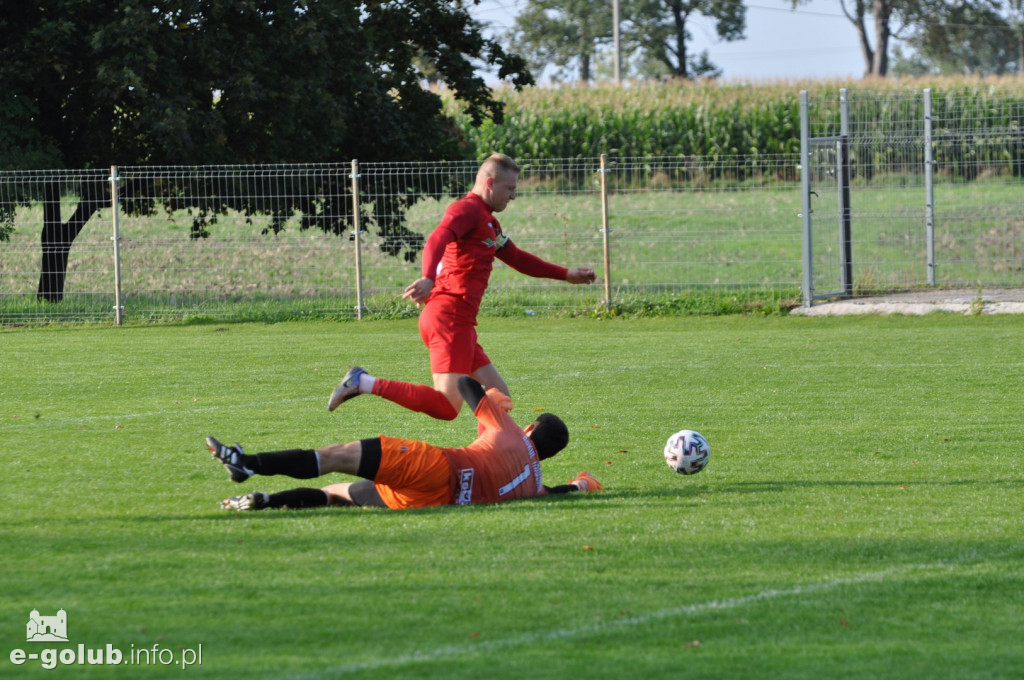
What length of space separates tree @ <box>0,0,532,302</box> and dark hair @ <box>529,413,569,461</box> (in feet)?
44.9

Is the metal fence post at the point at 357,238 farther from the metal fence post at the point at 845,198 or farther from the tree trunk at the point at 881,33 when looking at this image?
the tree trunk at the point at 881,33

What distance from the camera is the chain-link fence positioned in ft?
65.0

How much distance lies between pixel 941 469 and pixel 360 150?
17644 mm

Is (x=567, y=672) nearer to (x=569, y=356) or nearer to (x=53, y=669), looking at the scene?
(x=53, y=669)

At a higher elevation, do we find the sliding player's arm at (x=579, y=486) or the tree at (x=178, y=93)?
the tree at (x=178, y=93)

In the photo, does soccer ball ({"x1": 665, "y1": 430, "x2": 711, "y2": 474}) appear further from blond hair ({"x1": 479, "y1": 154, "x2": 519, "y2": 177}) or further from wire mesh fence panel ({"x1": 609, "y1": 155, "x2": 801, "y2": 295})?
wire mesh fence panel ({"x1": 609, "y1": 155, "x2": 801, "y2": 295})

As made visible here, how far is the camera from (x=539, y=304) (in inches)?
790

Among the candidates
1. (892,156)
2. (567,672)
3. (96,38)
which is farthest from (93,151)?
(567,672)

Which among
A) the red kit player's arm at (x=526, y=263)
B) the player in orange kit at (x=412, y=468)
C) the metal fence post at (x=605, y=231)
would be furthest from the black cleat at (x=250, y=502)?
the metal fence post at (x=605, y=231)

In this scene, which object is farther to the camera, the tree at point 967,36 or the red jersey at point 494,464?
the tree at point 967,36

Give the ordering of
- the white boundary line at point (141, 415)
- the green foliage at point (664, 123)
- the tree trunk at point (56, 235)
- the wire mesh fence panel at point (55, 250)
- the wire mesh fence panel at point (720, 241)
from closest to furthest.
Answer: the white boundary line at point (141, 415) → the wire mesh fence panel at point (720, 241) → the wire mesh fence panel at point (55, 250) → the tree trunk at point (56, 235) → the green foliage at point (664, 123)

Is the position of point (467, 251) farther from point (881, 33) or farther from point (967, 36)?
point (967, 36)

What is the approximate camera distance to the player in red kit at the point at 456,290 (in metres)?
7.43

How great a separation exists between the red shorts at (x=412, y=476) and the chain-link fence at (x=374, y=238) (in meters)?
12.6
